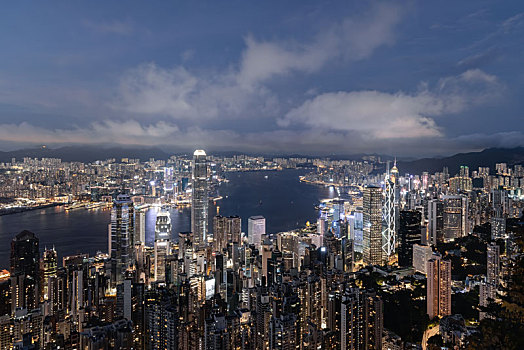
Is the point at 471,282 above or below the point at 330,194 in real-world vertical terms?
below

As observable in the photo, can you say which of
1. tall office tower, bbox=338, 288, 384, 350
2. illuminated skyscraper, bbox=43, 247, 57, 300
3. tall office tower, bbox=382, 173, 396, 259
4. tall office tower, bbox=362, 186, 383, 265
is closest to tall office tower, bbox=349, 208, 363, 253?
tall office tower, bbox=362, 186, 383, 265

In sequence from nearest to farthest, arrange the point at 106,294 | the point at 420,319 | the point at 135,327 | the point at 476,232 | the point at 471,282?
the point at 135,327 < the point at 420,319 < the point at 106,294 < the point at 471,282 < the point at 476,232

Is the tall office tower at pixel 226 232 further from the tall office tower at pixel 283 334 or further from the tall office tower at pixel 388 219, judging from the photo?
the tall office tower at pixel 283 334

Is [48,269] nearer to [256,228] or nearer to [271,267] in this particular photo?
[271,267]

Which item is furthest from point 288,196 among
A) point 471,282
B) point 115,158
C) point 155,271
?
point 471,282

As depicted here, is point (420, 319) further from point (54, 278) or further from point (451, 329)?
point (54, 278)
